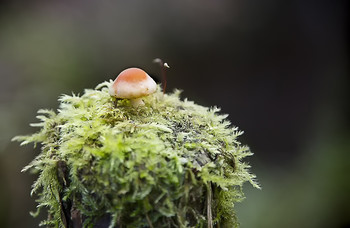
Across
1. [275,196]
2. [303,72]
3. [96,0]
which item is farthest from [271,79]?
Result: [96,0]

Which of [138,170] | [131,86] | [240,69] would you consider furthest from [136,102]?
[240,69]

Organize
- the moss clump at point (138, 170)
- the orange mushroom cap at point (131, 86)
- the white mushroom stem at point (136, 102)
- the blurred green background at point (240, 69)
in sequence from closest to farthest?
1. the moss clump at point (138, 170)
2. the orange mushroom cap at point (131, 86)
3. the white mushroom stem at point (136, 102)
4. the blurred green background at point (240, 69)

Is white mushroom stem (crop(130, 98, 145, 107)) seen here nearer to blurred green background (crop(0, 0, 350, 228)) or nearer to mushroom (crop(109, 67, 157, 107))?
mushroom (crop(109, 67, 157, 107))

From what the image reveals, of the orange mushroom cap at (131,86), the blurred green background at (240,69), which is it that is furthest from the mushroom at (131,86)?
the blurred green background at (240,69)

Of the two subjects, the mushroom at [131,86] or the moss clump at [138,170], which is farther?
the mushroom at [131,86]

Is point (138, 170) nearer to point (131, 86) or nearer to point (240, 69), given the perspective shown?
point (131, 86)

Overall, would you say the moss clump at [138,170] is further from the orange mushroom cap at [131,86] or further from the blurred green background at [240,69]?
the blurred green background at [240,69]
